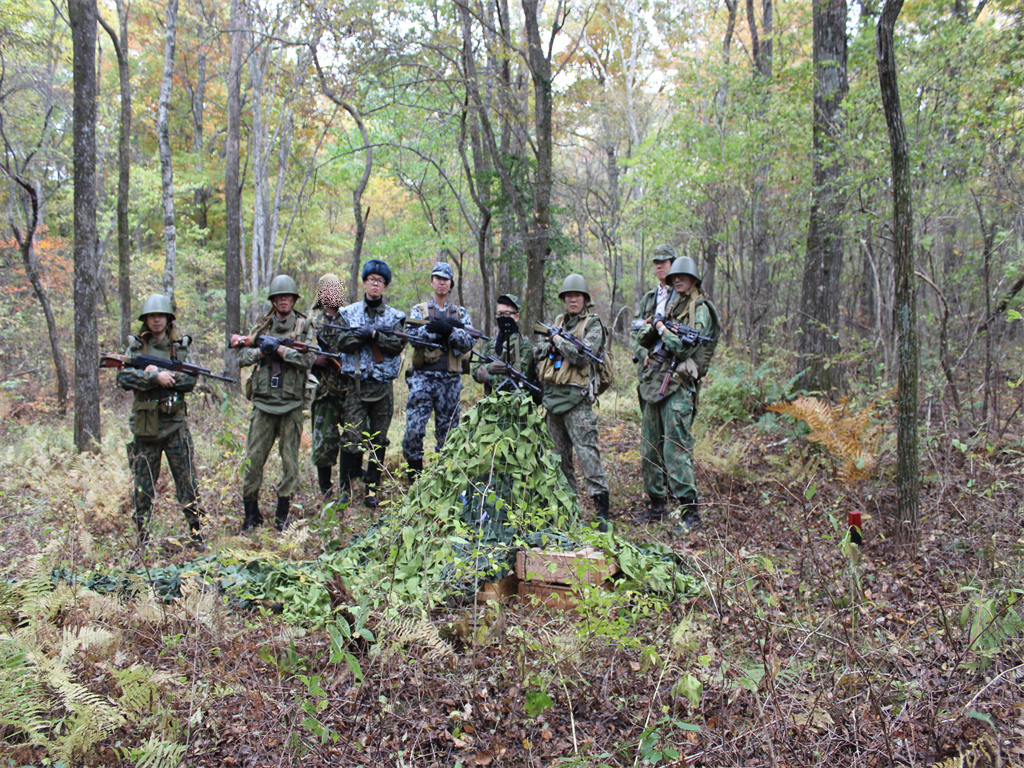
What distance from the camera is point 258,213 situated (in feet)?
49.9

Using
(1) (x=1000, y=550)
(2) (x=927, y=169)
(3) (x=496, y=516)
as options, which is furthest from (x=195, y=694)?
(2) (x=927, y=169)

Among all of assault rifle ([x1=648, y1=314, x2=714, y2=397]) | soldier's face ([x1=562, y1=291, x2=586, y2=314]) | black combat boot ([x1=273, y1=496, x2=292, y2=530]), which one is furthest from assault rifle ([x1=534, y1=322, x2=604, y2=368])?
black combat boot ([x1=273, y1=496, x2=292, y2=530])

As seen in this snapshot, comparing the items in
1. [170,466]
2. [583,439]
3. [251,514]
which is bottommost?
[251,514]

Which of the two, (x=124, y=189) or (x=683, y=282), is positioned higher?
(x=124, y=189)

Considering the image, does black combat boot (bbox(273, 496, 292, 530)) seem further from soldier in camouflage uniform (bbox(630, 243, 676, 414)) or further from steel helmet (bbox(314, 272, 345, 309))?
soldier in camouflage uniform (bbox(630, 243, 676, 414))

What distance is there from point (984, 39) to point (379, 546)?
774 cm

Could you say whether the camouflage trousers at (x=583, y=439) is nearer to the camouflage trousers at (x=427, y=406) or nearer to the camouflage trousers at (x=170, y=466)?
the camouflage trousers at (x=427, y=406)

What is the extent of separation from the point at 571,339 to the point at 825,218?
4149 millimetres

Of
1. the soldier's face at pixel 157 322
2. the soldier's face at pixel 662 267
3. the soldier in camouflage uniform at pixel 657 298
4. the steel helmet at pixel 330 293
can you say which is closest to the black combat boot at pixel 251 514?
the soldier's face at pixel 157 322

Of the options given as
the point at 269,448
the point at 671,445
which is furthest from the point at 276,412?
the point at 671,445

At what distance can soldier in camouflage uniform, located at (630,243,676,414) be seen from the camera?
5.79 m

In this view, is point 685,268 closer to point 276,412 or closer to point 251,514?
point 276,412

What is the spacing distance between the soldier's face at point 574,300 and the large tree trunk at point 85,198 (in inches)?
212

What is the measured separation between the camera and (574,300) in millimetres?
5801
